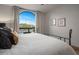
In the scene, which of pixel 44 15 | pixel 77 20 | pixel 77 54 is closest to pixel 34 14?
pixel 44 15

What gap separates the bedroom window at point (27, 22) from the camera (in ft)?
5.13

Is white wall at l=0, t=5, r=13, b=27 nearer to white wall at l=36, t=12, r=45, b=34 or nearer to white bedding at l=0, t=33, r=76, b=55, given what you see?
white bedding at l=0, t=33, r=76, b=55

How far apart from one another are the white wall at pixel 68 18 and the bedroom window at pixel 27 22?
Result: 191 mm

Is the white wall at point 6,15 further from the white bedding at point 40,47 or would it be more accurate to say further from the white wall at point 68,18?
the white wall at point 68,18

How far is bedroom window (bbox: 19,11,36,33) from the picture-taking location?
1.56 metres

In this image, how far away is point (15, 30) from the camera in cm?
154

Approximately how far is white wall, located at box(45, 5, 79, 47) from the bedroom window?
0.19 m

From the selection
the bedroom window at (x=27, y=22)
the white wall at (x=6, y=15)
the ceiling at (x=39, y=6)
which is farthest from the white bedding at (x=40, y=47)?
the ceiling at (x=39, y=6)

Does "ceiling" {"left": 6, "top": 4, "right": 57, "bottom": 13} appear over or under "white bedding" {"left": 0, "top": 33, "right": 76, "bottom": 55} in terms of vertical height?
over

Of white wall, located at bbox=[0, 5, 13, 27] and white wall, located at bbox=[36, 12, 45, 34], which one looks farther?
white wall, located at bbox=[36, 12, 45, 34]

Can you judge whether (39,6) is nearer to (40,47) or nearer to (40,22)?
(40,22)

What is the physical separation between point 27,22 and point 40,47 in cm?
37

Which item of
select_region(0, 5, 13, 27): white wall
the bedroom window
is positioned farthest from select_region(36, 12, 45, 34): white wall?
select_region(0, 5, 13, 27): white wall

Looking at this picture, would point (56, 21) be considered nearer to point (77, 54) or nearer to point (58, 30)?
point (58, 30)
